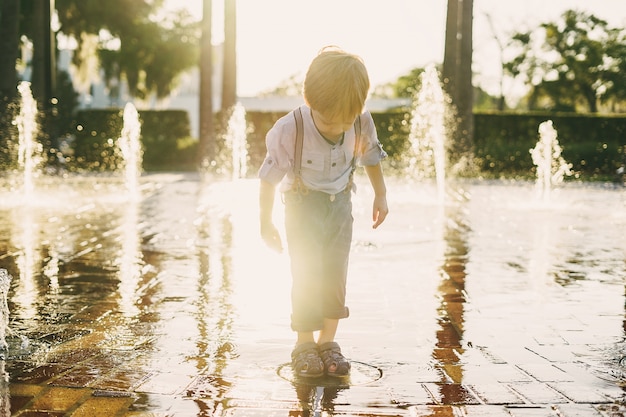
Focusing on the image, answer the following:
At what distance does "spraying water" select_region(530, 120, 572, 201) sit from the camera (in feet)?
67.1

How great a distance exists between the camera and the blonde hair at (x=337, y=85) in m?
3.73

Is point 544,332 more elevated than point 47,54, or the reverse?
point 47,54

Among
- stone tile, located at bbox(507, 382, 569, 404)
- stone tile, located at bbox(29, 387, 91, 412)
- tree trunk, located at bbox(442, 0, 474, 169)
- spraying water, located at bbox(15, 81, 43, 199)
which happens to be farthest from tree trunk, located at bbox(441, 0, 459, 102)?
stone tile, located at bbox(29, 387, 91, 412)

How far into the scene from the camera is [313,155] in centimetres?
394

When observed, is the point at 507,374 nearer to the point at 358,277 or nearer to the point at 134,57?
the point at 358,277

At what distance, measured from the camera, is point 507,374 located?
12.8ft

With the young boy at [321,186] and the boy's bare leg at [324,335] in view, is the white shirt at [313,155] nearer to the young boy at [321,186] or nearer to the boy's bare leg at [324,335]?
the young boy at [321,186]

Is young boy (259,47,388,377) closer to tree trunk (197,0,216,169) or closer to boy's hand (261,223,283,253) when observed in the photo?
boy's hand (261,223,283,253)

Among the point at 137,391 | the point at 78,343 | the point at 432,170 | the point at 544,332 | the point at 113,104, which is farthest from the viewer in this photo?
the point at 113,104

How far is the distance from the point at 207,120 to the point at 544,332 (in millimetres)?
18125

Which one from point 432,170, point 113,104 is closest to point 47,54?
point 432,170

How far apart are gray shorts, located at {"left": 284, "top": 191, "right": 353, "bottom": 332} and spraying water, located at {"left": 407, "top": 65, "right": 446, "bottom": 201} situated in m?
15.9

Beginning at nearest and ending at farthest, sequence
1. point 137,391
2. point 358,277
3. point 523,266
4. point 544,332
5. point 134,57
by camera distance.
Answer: point 137,391 → point 544,332 → point 358,277 → point 523,266 → point 134,57

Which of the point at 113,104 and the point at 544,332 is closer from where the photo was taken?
the point at 544,332
